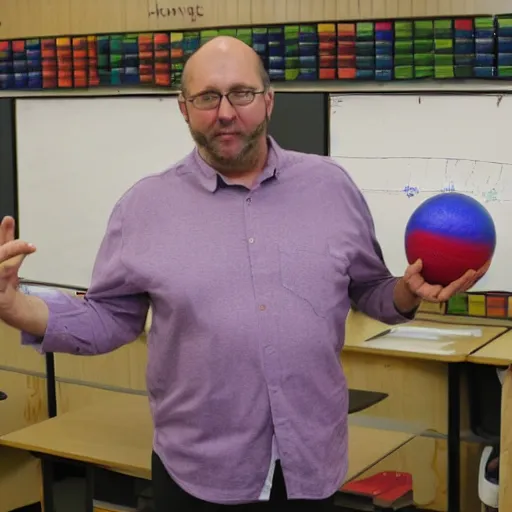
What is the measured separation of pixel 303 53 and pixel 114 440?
1.77 metres

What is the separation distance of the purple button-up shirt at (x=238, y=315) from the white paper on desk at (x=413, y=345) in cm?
146

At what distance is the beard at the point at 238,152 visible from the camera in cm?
177

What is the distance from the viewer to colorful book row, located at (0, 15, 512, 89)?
3418 millimetres

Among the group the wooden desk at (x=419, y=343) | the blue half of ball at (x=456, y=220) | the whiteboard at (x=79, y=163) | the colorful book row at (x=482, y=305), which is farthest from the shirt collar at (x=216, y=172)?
the whiteboard at (x=79, y=163)

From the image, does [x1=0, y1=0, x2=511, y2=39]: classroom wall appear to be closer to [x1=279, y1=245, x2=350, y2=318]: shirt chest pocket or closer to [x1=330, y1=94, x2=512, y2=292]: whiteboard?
[x1=330, y1=94, x2=512, y2=292]: whiteboard

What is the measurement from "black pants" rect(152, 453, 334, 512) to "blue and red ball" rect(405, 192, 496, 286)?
0.49 metres

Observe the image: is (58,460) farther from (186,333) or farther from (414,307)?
(414,307)

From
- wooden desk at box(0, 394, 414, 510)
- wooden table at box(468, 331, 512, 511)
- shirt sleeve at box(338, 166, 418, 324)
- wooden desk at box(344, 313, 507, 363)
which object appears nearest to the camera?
shirt sleeve at box(338, 166, 418, 324)

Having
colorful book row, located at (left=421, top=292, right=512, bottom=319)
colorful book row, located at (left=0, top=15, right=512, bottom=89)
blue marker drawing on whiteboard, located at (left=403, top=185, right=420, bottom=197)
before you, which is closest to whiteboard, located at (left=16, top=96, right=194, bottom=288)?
colorful book row, located at (left=0, top=15, right=512, bottom=89)

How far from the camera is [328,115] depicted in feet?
12.2

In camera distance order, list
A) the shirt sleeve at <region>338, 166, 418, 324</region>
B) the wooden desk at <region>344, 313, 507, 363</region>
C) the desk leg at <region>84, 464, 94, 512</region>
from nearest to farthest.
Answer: the shirt sleeve at <region>338, 166, 418, 324</region>
the desk leg at <region>84, 464, 94, 512</region>
the wooden desk at <region>344, 313, 507, 363</region>

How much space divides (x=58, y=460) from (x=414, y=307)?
4.90 feet

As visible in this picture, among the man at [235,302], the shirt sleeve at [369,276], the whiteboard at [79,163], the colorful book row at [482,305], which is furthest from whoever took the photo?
the whiteboard at [79,163]

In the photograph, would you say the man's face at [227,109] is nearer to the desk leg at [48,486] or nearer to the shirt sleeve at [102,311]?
the shirt sleeve at [102,311]
